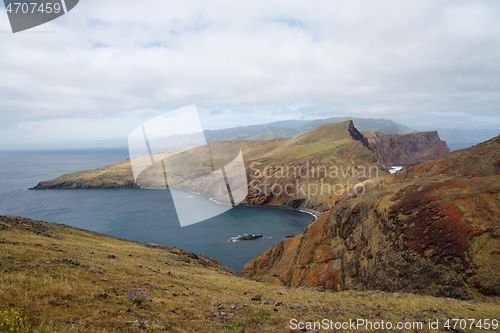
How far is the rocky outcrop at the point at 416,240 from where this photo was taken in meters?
28.9

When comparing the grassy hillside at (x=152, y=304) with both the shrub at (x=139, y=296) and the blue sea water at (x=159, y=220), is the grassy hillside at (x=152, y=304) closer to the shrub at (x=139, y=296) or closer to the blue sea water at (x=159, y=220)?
the shrub at (x=139, y=296)

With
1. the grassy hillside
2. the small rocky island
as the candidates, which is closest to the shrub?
the grassy hillside

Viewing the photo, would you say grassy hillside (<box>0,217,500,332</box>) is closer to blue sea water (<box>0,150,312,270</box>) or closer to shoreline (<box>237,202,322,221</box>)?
blue sea water (<box>0,150,312,270</box>)

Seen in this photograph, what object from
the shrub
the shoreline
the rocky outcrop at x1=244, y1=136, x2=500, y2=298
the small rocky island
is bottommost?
the shoreline

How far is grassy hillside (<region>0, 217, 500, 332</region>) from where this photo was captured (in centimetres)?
1329

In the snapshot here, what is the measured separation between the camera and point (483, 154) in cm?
4728

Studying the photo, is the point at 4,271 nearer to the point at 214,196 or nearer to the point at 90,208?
the point at 90,208

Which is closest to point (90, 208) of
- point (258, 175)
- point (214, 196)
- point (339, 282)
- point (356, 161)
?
point (214, 196)

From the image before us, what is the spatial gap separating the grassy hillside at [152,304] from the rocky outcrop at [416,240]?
4487 mm

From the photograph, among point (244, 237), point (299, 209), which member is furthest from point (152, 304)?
point (299, 209)

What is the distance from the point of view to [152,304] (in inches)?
667

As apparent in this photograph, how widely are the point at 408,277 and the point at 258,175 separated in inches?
6401

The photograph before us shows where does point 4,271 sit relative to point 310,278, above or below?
above

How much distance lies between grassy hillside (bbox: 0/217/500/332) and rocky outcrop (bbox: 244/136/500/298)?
4.49 m
